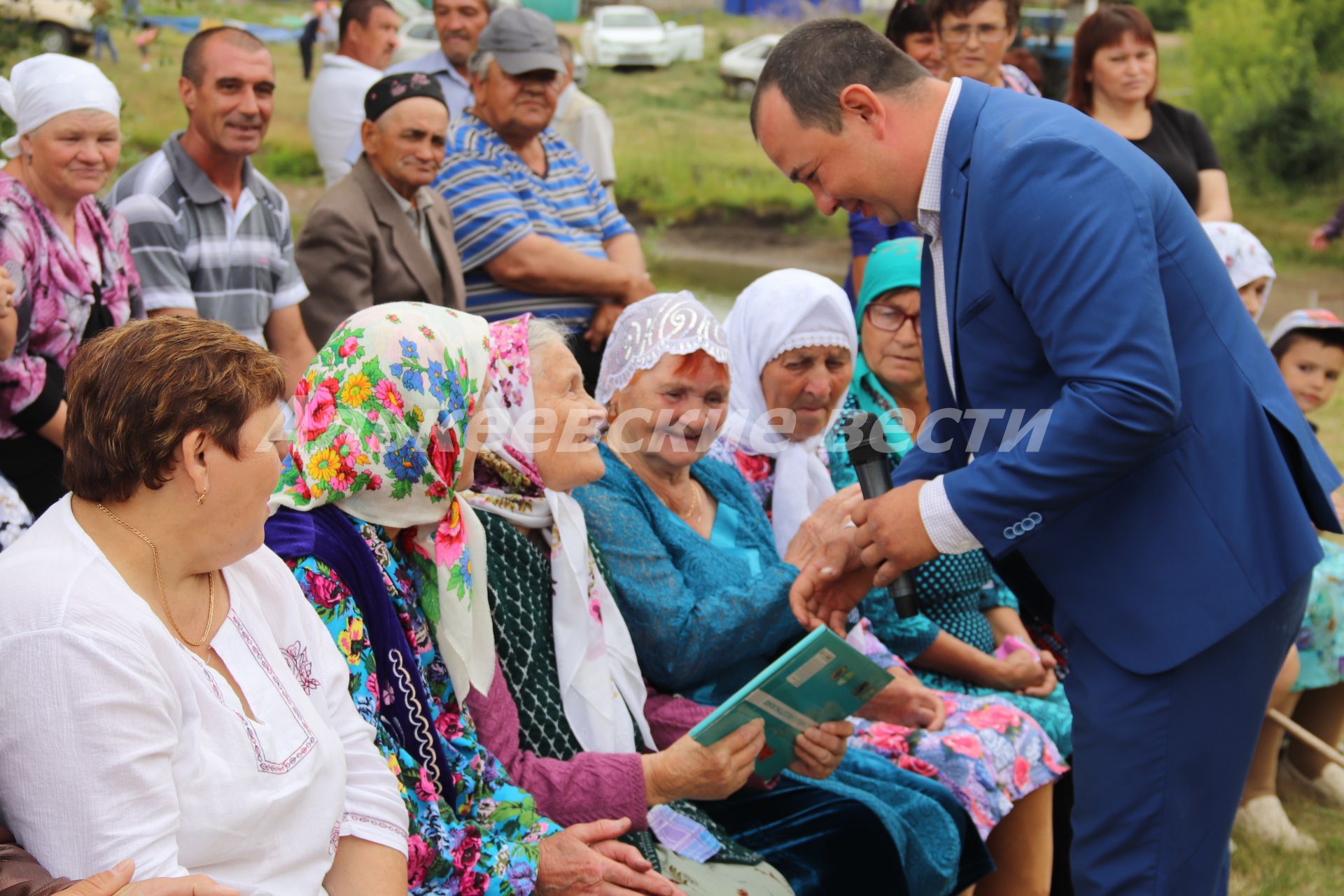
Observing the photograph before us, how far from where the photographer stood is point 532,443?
8.43 feet

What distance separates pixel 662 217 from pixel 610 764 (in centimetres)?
819

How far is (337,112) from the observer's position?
5055mm

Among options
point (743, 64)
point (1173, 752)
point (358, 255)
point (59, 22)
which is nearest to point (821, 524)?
point (1173, 752)

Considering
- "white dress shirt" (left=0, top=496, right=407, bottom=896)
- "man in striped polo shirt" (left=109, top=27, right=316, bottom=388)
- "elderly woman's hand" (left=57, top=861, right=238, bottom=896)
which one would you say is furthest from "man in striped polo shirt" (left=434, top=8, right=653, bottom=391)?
"elderly woman's hand" (left=57, top=861, right=238, bottom=896)

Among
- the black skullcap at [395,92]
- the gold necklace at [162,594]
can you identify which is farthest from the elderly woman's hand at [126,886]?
the black skullcap at [395,92]

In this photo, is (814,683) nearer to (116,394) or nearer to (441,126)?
(116,394)

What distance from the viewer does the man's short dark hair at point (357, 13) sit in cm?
541

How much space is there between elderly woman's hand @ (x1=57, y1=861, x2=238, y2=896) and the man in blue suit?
1.31 m

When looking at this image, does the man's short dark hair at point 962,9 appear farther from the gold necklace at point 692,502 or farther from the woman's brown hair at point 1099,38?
the gold necklace at point 692,502

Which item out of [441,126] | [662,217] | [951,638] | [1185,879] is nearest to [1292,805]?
[951,638]

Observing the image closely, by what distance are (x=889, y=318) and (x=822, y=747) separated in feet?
4.54

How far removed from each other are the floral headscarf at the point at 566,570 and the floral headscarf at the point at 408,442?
0.22 metres

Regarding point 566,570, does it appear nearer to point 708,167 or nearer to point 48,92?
point 48,92

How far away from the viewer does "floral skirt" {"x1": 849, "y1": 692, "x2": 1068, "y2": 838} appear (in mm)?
2945
